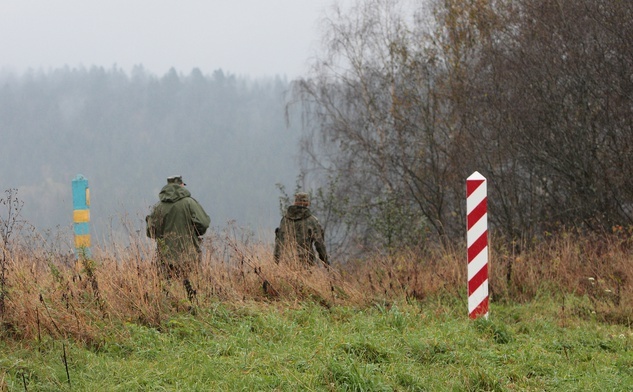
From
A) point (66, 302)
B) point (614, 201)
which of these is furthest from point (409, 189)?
point (66, 302)

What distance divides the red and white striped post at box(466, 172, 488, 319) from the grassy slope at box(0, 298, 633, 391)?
255 mm

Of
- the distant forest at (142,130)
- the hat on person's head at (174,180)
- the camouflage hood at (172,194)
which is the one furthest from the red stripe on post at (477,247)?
the distant forest at (142,130)

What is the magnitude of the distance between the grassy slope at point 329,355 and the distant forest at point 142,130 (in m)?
50.2

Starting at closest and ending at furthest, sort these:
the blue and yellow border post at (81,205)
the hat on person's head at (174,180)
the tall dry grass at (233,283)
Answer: the tall dry grass at (233,283), the hat on person's head at (174,180), the blue and yellow border post at (81,205)

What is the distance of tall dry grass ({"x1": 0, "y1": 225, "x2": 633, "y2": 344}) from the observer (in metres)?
Answer: 6.85

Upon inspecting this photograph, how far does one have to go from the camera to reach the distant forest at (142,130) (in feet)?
203

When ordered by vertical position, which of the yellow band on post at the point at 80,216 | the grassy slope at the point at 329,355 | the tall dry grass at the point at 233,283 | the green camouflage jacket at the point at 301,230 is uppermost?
the yellow band on post at the point at 80,216

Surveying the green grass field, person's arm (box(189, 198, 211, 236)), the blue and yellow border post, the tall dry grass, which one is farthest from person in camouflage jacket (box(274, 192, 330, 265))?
the blue and yellow border post

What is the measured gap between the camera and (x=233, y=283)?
823 cm

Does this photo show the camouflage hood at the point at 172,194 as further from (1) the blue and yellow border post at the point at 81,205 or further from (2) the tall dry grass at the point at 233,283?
(2) the tall dry grass at the point at 233,283

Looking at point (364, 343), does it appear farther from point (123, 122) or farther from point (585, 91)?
point (123, 122)

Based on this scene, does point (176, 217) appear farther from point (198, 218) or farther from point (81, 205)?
point (81, 205)

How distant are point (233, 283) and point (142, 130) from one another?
212 ft

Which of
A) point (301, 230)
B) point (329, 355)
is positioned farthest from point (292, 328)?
point (301, 230)
